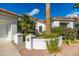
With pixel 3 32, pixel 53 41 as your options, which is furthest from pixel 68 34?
pixel 3 32

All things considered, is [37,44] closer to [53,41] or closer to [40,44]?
[40,44]

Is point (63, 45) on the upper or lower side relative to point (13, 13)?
lower

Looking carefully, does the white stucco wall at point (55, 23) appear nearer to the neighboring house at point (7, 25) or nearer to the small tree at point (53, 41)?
the small tree at point (53, 41)

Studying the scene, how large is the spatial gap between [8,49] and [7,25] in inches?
40.9

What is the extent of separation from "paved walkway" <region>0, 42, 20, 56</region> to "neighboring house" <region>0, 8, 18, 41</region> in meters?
0.22

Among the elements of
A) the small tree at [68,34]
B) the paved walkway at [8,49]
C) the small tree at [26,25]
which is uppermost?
the small tree at [26,25]

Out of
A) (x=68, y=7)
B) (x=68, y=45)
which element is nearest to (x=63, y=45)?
(x=68, y=45)

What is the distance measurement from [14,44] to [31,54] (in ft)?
2.83

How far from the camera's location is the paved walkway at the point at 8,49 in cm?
2311

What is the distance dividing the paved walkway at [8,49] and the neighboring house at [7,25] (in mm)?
218

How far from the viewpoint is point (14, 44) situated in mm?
23172

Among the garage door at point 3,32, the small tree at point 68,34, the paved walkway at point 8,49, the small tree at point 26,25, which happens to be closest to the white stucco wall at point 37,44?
the small tree at point 26,25

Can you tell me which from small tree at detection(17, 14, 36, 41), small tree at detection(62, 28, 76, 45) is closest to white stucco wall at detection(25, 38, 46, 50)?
small tree at detection(17, 14, 36, 41)

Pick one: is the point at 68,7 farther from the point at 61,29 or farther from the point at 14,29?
the point at 14,29
